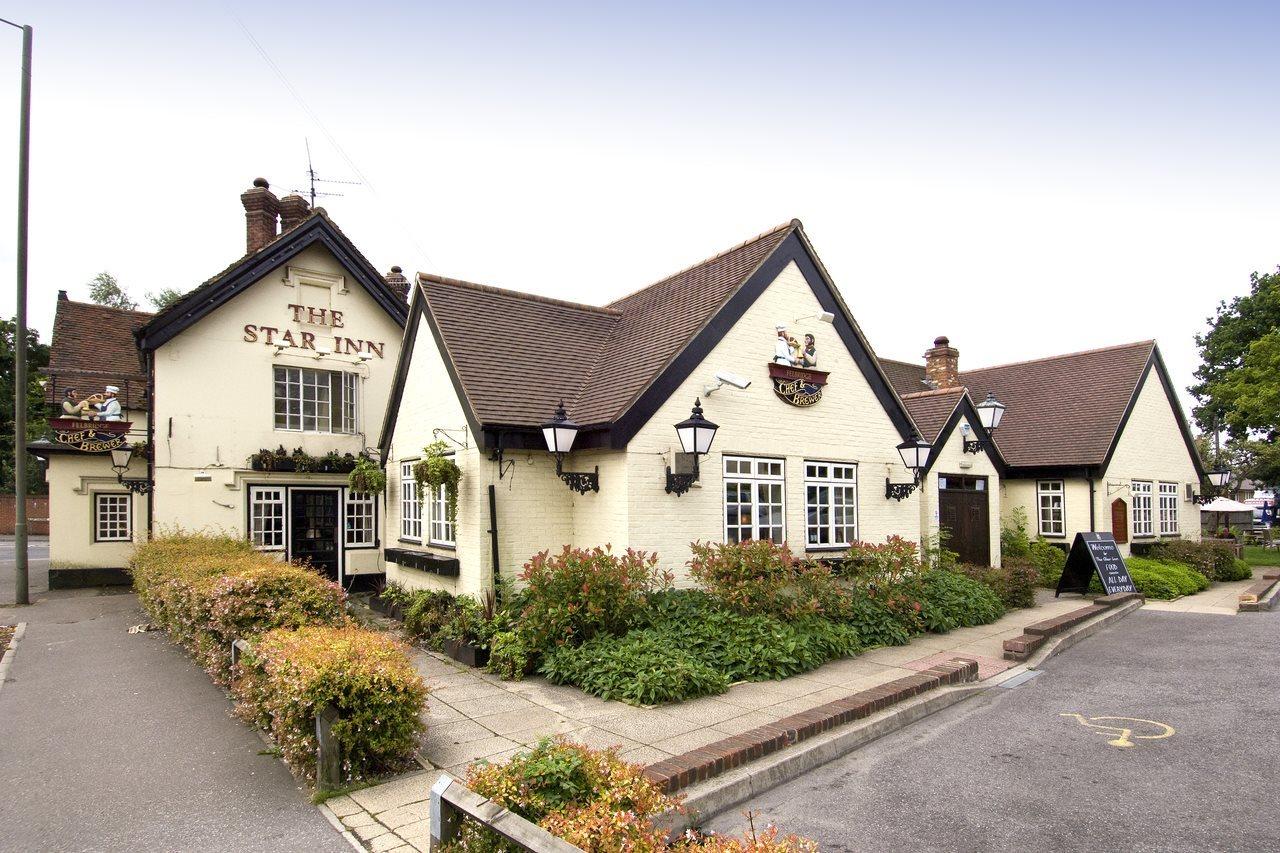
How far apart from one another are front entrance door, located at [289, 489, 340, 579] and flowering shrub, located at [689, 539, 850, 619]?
396 inches

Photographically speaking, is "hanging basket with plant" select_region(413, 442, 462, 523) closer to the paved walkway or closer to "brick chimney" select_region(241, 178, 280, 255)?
the paved walkway

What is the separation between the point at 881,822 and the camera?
5113 millimetres

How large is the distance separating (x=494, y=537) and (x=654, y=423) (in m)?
2.71

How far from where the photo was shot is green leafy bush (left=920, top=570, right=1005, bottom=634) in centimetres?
1153

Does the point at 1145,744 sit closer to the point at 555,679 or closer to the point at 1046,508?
the point at 555,679

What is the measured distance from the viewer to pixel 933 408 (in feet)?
54.0

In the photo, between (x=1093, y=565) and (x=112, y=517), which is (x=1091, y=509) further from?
(x=112, y=517)

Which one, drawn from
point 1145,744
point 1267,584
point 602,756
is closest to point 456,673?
point 602,756

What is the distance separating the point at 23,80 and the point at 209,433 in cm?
814

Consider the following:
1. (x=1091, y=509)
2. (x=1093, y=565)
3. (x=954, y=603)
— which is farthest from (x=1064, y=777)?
(x=1091, y=509)

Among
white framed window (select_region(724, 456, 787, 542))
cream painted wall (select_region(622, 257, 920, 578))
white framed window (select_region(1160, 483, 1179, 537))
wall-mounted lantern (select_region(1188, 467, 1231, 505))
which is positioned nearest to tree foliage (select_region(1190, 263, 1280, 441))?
wall-mounted lantern (select_region(1188, 467, 1231, 505))

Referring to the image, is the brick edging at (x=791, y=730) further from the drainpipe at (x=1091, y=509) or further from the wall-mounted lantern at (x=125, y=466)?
the wall-mounted lantern at (x=125, y=466)

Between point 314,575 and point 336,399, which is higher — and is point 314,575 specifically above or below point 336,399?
below

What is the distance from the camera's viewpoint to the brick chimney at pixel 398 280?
1967 cm
